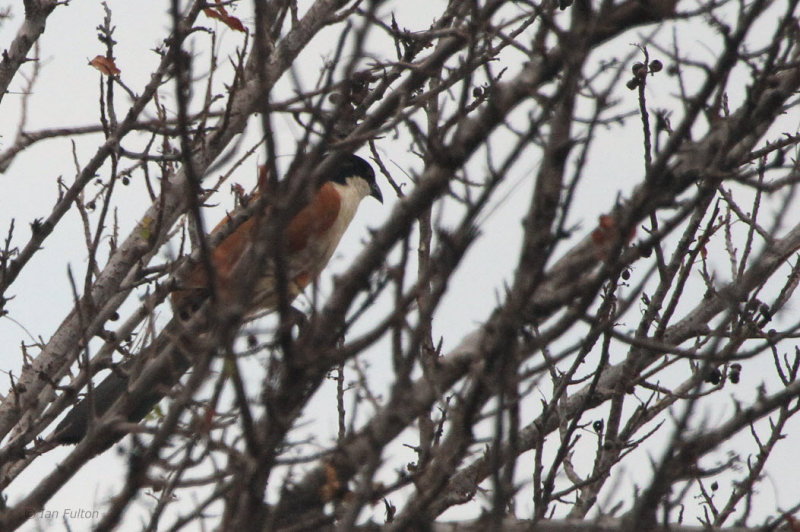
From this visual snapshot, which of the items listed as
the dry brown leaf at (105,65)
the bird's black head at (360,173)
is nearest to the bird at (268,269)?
the bird's black head at (360,173)

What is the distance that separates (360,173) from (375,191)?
0.17m

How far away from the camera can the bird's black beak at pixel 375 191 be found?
6.27m

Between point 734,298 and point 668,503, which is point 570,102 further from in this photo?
point 668,503

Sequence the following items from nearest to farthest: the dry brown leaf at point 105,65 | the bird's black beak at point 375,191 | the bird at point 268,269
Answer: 1. the bird at point 268,269
2. the dry brown leaf at point 105,65
3. the bird's black beak at point 375,191

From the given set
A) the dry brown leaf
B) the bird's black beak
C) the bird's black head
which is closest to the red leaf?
the dry brown leaf

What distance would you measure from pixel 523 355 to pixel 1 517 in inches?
47.4

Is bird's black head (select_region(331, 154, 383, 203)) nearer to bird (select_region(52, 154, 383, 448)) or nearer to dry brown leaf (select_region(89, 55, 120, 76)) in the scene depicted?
bird (select_region(52, 154, 383, 448))

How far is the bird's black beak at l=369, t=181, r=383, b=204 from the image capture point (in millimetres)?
6270

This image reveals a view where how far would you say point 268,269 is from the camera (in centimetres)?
278

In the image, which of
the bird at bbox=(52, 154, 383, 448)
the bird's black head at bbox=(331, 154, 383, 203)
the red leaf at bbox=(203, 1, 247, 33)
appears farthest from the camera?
the bird's black head at bbox=(331, 154, 383, 203)

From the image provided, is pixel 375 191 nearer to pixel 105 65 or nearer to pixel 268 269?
pixel 105 65

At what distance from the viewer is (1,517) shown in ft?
7.56

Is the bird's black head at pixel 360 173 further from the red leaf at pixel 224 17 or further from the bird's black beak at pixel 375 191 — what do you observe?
the red leaf at pixel 224 17

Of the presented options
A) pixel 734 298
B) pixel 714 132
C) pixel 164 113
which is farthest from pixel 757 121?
pixel 164 113
